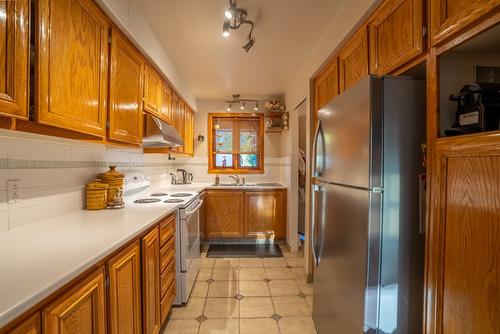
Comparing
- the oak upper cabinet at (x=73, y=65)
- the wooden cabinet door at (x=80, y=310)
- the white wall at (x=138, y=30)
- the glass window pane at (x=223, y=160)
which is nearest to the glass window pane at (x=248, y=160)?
the glass window pane at (x=223, y=160)

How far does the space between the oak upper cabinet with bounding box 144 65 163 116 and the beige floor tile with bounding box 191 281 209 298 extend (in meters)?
1.78

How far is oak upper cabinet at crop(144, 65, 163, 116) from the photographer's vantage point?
2.02m

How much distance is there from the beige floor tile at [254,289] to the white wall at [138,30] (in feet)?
7.58

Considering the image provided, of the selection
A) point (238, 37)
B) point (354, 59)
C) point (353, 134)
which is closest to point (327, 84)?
point (354, 59)

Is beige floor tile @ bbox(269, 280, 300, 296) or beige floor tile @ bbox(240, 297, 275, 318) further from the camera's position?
beige floor tile @ bbox(269, 280, 300, 296)

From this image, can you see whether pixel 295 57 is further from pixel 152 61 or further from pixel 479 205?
pixel 479 205

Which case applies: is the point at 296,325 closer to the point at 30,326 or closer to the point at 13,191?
the point at 30,326

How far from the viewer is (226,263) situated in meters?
2.91

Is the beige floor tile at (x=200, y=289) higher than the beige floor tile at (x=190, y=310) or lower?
higher

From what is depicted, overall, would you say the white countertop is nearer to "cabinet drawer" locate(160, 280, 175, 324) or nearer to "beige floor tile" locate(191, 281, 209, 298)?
"cabinet drawer" locate(160, 280, 175, 324)

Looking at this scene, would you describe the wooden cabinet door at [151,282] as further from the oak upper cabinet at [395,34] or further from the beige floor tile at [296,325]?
the oak upper cabinet at [395,34]

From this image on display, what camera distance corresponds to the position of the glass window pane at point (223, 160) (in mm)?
4160

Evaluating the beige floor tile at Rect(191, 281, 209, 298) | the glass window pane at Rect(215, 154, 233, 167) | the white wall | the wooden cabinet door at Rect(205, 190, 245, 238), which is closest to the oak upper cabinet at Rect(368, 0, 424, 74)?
the white wall

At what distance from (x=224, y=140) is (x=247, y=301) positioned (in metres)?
2.71
